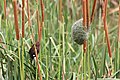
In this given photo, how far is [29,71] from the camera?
118 centimetres

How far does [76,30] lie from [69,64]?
406mm

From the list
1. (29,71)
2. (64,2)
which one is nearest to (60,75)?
(29,71)

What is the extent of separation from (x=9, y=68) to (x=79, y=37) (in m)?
0.29

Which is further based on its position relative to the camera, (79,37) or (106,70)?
(106,70)

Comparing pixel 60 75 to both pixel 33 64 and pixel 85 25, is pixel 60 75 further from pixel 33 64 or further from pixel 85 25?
pixel 85 25

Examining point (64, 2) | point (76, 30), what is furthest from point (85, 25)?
point (64, 2)

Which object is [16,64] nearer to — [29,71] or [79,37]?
[29,71]

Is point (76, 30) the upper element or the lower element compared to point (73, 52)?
upper

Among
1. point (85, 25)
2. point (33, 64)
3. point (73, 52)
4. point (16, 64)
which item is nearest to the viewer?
point (85, 25)

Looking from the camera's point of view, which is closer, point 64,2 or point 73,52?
point 73,52

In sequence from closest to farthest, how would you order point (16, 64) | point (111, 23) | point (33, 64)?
point (16, 64), point (33, 64), point (111, 23)

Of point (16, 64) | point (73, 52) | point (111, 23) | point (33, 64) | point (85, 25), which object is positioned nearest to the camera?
point (85, 25)

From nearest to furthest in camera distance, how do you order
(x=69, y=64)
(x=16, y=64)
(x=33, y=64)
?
(x=16, y=64) < (x=33, y=64) < (x=69, y=64)

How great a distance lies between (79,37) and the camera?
93cm
